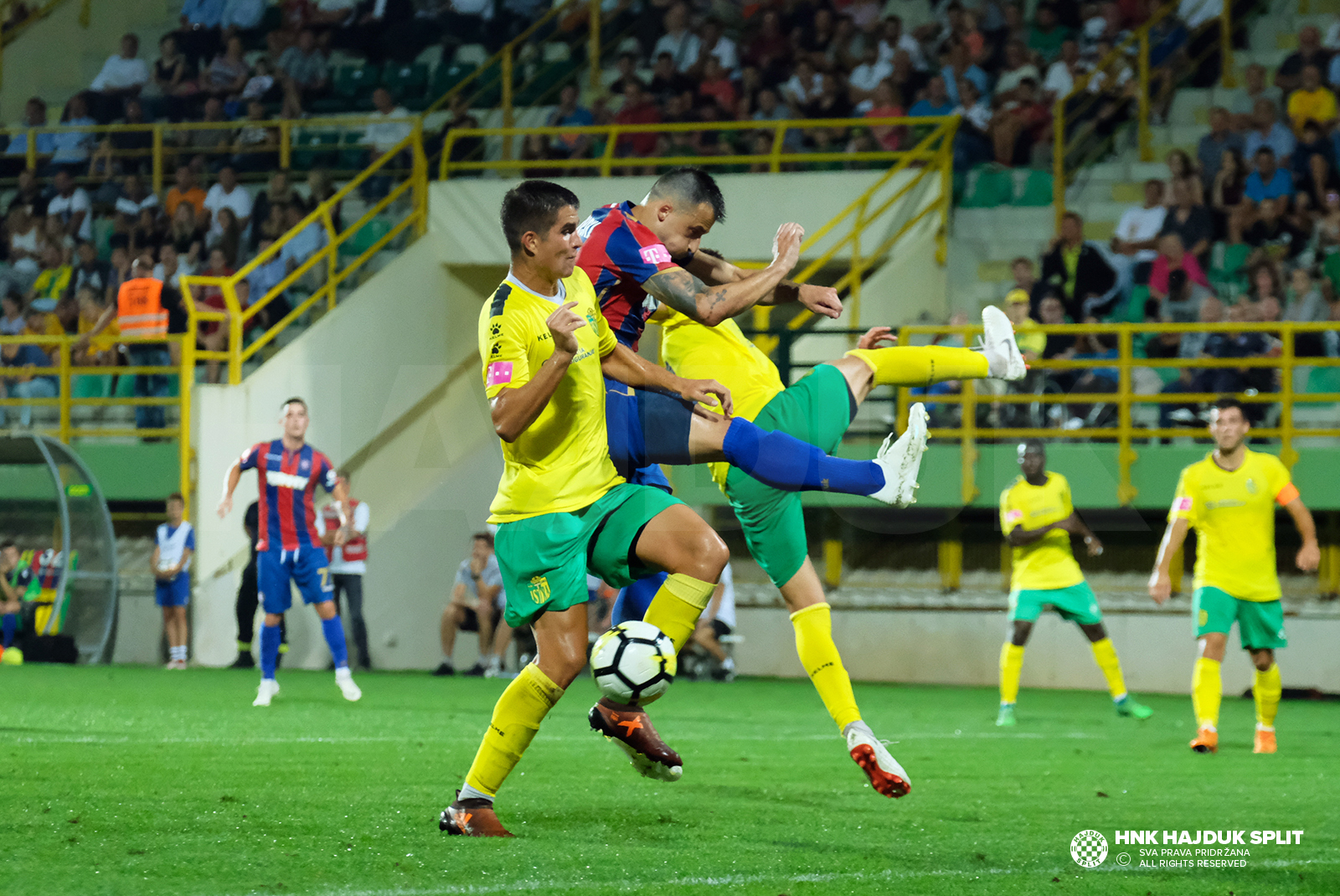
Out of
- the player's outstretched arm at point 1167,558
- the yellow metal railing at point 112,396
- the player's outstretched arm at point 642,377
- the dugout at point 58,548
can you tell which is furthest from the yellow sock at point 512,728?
the yellow metal railing at point 112,396

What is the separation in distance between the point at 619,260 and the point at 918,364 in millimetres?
1465

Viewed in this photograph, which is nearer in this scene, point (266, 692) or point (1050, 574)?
point (266, 692)

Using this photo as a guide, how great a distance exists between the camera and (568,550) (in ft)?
18.9

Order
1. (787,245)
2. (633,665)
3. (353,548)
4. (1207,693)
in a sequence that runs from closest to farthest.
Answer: (633,665) < (787,245) < (1207,693) < (353,548)

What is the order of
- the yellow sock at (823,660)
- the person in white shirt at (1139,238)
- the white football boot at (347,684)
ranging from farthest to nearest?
the person in white shirt at (1139,238), the white football boot at (347,684), the yellow sock at (823,660)

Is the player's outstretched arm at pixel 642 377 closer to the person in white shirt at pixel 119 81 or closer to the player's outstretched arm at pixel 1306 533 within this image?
the player's outstretched arm at pixel 1306 533

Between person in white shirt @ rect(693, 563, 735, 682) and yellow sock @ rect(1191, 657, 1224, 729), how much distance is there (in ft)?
20.3

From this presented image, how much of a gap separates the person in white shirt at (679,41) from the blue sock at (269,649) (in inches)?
395

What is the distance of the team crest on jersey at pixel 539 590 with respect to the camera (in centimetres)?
577

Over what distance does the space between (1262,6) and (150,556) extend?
13911 mm

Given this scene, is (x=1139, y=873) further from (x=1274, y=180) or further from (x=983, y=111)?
(x=983, y=111)

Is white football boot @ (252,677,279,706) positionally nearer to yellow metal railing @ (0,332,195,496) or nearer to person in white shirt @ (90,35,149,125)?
yellow metal railing @ (0,332,195,496)

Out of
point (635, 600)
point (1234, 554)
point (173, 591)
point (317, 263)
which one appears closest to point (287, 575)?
point (173, 591)

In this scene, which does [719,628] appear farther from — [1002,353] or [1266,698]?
[1002,353]
